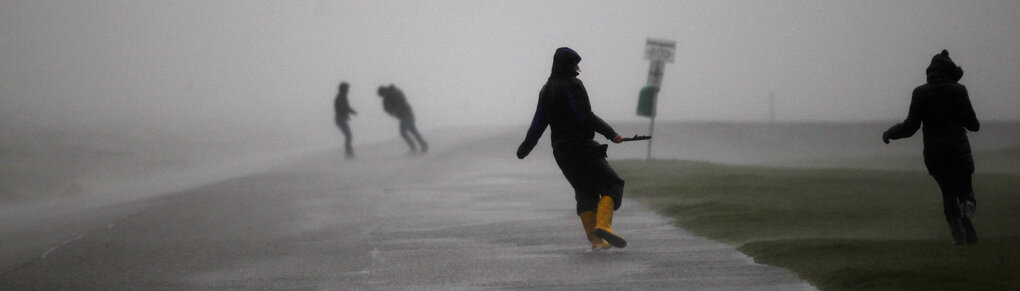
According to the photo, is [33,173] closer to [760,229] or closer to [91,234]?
[91,234]

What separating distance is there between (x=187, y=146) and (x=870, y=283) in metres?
36.1

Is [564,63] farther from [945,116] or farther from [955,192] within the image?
[955,192]

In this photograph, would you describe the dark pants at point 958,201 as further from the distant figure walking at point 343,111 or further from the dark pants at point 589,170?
the distant figure walking at point 343,111

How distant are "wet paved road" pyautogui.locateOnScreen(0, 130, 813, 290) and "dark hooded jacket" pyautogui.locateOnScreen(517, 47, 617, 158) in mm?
946

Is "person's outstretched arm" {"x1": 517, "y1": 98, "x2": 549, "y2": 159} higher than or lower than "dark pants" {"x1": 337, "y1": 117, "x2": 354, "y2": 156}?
lower

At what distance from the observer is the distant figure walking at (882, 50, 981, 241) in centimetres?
914

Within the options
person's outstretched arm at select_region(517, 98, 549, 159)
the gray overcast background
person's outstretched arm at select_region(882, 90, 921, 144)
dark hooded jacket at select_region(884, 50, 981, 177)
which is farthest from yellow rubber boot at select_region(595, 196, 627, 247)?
the gray overcast background

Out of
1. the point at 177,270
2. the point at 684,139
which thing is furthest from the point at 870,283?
the point at 684,139

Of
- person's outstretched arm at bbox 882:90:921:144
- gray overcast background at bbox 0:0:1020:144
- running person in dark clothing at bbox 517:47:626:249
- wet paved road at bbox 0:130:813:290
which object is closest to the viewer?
wet paved road at bbox 0:130:813:290

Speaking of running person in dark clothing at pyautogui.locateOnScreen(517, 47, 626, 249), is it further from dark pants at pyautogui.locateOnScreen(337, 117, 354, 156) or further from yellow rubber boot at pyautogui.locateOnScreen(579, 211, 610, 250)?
dark pants at pyautogui.locateOnScreen(337, 117, 354, 156)

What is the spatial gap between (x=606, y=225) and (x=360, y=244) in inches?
96.1

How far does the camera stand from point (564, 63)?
9.40m

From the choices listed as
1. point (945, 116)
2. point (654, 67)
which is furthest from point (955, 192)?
point (654, 67)

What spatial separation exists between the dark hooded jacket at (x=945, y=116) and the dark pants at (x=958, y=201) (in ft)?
0.21
